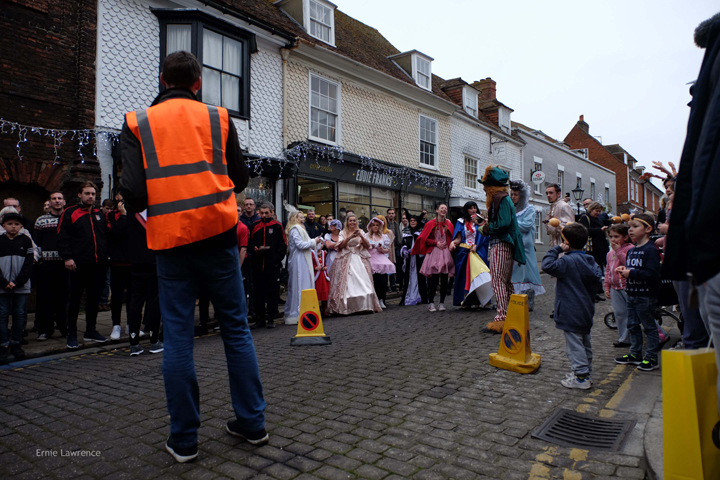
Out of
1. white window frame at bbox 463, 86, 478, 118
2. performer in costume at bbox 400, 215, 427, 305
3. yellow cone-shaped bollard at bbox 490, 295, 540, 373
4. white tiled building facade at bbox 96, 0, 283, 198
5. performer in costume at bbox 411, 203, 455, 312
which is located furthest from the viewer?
white window frame at bbox 463, 86, 478, 118

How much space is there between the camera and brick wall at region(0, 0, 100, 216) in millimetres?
8992

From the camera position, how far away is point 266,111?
1332cm

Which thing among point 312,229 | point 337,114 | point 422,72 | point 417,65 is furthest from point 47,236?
point 422,72

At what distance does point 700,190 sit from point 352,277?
795cm

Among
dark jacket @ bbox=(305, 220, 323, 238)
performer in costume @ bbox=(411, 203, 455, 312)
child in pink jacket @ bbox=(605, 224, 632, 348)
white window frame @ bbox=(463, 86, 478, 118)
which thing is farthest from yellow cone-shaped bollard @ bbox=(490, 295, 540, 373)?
white window frame @ bbox=(463, 86, 478, 118)

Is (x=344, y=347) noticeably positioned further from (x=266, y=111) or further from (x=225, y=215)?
(x=266, y=111)

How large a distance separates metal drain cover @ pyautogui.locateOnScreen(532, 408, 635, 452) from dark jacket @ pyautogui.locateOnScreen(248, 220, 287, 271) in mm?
5320

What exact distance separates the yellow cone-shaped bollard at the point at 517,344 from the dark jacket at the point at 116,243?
509cm

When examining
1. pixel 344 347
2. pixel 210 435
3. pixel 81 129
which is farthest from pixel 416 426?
pixel 81 129

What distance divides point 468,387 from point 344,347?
2042 mm

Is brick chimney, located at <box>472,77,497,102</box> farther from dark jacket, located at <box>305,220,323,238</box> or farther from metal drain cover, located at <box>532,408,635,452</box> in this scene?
metal drain cover, located at <box>532,408,635,452</box>

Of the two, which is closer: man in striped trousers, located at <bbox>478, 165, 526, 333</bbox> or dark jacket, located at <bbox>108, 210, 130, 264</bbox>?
man in striped trousers, located at <bbox>478, 165, 526, 333</bbox>

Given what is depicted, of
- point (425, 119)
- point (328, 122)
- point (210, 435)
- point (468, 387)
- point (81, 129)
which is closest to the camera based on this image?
point (210, 435)

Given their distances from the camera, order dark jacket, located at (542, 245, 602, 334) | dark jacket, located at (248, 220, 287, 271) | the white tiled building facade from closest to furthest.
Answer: dark jacket, located at (542, 245, 602, 334) → dark jacket, located at (248, 220, 287, 271) → the white tiled building facade
